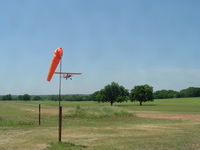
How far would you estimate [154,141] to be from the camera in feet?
36.5

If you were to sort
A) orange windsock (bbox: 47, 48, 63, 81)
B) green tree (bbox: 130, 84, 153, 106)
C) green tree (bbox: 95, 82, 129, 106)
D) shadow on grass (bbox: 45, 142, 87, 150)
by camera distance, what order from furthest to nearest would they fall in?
green tree (bbox: 130, 84, 153, 106) → green tree (bbox: 95, 82, 129, 106) → orange windsock (bbox: 47, 48, 63, 81) → shadow on grass (bbox: 45, 142, 87, 150)

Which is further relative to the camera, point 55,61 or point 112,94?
point 112,94

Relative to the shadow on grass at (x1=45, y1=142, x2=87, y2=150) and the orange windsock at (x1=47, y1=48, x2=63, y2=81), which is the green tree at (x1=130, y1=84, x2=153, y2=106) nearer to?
the shadow on grass at (x1=45, y1=142, x2=87, y2=150)

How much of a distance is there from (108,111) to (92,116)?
2.18 m

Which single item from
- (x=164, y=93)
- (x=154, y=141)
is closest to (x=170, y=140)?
(x=154, y=141)

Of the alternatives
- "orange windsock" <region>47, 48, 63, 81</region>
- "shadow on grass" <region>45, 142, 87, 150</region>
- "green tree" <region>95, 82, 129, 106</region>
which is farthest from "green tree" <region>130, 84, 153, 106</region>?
"orange windsock" <region>47, 48, 63, 81</region>

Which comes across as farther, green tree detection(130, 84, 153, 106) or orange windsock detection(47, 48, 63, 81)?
green tree detection(130, 84, 153, 106)

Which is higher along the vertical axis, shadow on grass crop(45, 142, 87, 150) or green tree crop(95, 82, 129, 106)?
green tree crop(95, 82, 129, 106)

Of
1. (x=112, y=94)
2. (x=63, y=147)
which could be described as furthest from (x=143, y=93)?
(x=63, y=147)

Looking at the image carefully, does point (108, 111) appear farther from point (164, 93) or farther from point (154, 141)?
point (164, 93)

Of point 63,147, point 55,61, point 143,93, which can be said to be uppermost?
point 143,93

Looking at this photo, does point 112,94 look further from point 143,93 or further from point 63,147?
point 63,147

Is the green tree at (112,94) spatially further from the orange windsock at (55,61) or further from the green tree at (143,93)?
the orange windsock at (55,61)

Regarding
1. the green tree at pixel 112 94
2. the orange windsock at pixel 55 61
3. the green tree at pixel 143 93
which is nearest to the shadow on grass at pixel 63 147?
the orange windsock at pixel 55 61
